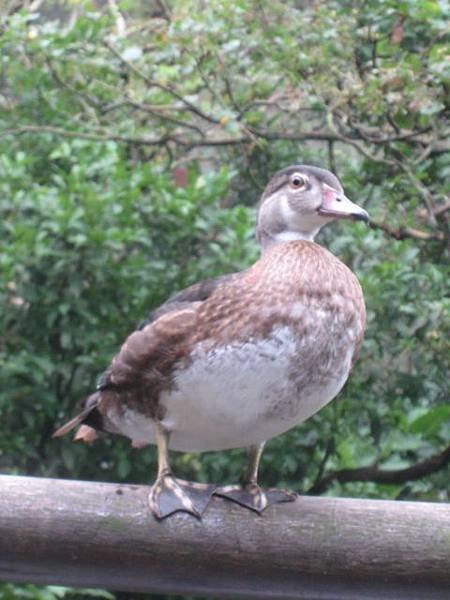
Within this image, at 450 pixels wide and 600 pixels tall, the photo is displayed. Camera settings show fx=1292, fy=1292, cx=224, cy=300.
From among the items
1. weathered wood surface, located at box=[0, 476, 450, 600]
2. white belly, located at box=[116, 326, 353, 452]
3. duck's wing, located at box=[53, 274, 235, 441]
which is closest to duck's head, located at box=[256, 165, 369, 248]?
duck's wing, located at box=[53, 274, 235, 441]

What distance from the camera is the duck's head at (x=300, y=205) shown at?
264cm

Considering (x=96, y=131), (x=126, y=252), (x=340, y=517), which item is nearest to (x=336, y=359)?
(x=340, y=517)

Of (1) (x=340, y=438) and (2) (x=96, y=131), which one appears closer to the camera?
(1) (x=340, y=438)

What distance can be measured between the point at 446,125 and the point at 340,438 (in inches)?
39.3

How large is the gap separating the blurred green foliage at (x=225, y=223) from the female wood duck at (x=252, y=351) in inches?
38.0

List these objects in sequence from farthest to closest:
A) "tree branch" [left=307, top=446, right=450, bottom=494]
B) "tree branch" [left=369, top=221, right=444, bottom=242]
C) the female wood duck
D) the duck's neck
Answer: "tree branch" [left=307, top=446, right=450, bottom=494], "tree branch" [left=369, top=221, right=444, bottom=242], the duck's neck, the female wood duck

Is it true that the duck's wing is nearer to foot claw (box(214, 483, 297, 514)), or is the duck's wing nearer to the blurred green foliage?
foot claw (box(214, 483, 297, 514))

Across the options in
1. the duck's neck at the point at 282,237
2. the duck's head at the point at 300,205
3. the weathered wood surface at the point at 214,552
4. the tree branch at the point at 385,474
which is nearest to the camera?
the weathered wood surface at the point at 214,552

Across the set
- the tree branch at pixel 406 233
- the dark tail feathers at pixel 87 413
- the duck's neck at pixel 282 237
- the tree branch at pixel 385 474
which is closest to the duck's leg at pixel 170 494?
the dark tail feathers at pixel 87 413

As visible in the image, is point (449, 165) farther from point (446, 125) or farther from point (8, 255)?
point (8, 255)

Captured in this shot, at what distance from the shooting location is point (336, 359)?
8.29ft

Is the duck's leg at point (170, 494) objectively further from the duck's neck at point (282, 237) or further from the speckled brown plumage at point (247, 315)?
the duck's neck at point (282, 237)

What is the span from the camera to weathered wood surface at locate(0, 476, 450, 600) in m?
2.36

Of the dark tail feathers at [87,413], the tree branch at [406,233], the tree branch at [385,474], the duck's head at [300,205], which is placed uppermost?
the duck's head at [300,205]
